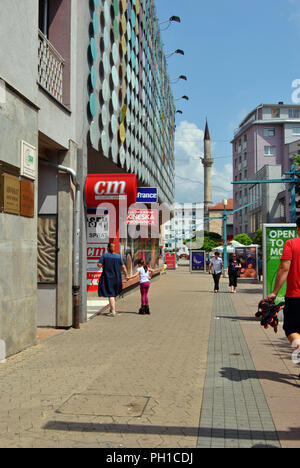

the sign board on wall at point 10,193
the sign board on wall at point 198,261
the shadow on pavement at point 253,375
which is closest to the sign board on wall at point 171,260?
the sign board on wall at point 198,261

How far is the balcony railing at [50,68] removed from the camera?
9.62 metres

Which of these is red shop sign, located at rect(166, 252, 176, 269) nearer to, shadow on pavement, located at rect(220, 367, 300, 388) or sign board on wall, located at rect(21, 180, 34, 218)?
sign board on wall, located at rect(21, 180, 34, 218)

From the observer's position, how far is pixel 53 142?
32.2 ft

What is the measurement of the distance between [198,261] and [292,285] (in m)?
36.3

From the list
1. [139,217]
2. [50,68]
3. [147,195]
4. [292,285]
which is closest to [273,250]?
[292,285]

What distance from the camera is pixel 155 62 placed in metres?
29.0

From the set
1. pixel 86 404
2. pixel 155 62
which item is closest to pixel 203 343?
pixel 86 404

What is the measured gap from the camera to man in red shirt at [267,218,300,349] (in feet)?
18.9

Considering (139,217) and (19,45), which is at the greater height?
(19,45)

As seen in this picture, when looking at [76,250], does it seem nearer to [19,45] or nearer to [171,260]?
[19,45]

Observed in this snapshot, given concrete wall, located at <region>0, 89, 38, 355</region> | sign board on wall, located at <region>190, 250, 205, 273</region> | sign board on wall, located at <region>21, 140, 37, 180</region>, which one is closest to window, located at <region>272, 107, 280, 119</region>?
sign board on wall, located at <region>190, 250, 205, 273</region>

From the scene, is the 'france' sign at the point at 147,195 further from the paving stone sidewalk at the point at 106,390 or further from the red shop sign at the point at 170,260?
the red shop sign at the point at 170,260

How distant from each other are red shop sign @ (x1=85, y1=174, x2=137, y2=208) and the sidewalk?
3.08m
